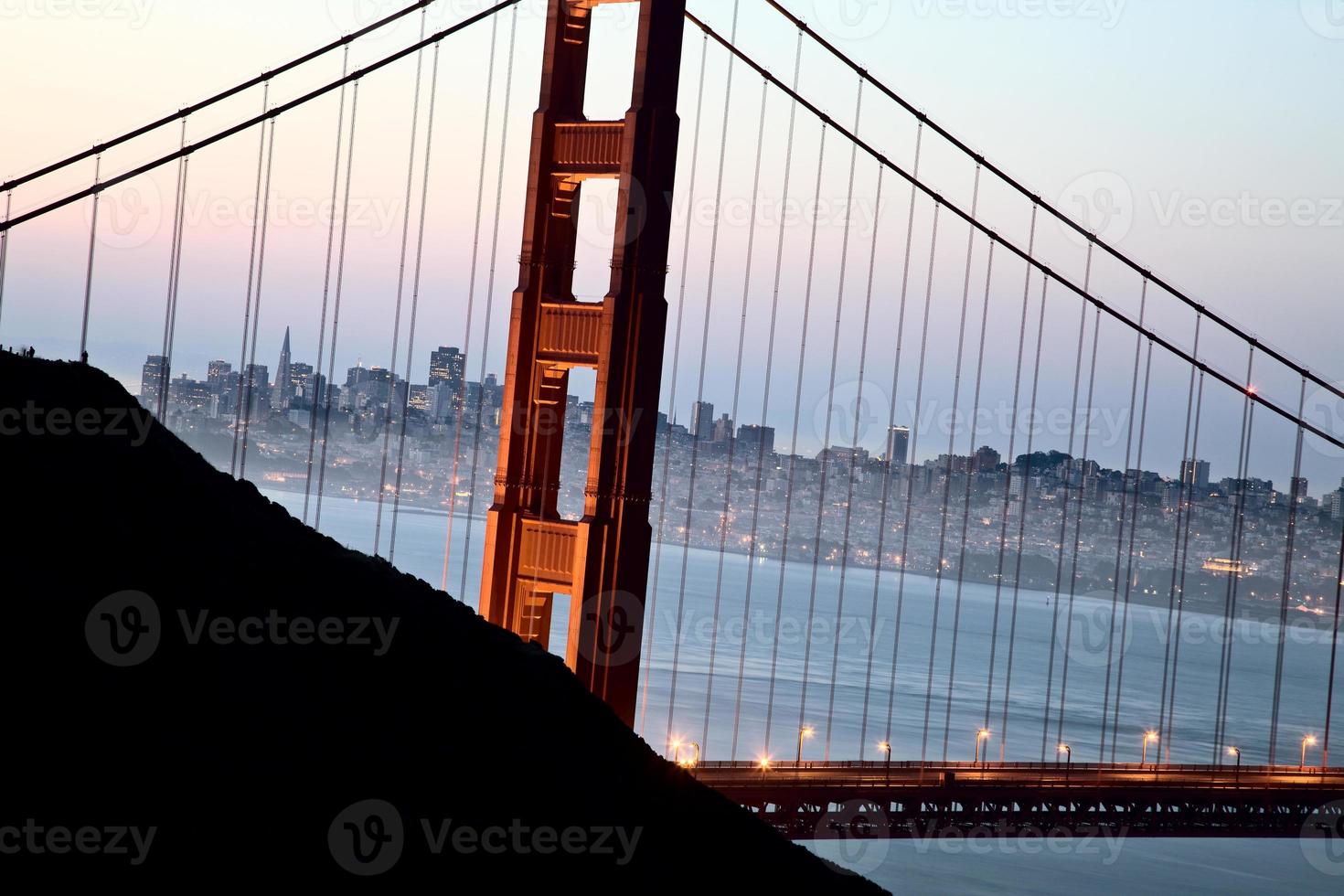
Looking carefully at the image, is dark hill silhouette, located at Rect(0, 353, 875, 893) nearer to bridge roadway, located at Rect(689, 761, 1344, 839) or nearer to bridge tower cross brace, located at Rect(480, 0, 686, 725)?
bridge tower cross brace, located at Rect(480, 0, 686, 725)

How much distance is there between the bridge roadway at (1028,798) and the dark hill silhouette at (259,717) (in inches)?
563

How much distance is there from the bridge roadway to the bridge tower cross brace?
681 centimetres

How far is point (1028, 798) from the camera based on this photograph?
33938 millimetres

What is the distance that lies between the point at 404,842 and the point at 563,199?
1405 cm

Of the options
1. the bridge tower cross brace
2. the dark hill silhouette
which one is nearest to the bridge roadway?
the bridge tower cross brace

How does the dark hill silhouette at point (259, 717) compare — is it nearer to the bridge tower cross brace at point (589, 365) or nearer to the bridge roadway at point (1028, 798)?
the bridge tower cross brace at point (589, 365)

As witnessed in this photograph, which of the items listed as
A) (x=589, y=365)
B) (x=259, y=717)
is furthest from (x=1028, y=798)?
(x=259, y=717)

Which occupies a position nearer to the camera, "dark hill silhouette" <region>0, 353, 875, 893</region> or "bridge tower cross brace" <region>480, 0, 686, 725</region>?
"dark hill silhouette" <region>0, 353, 875, 893</region>

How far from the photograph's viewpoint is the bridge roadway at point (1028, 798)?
99.5 ft

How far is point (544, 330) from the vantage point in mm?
23422

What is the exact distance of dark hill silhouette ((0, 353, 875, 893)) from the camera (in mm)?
10391

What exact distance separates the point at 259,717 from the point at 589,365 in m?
12.0

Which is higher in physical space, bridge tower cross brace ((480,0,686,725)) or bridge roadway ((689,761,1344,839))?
bridge tower cross brace ((480,0,686,725))

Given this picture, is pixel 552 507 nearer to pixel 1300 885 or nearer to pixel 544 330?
pixel 544 330
